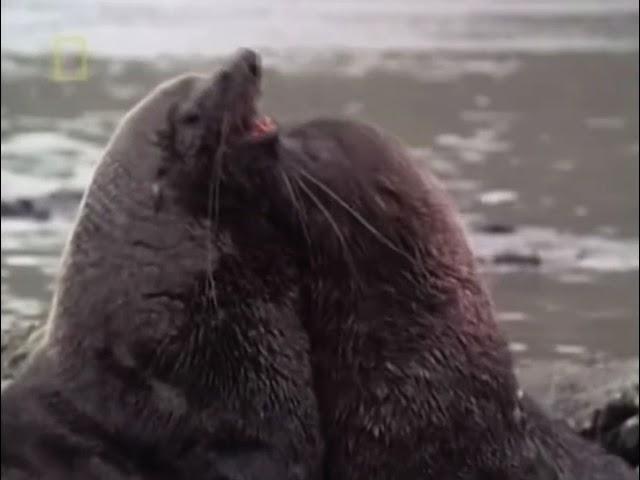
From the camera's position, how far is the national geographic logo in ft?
65.7

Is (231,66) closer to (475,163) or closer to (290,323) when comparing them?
(290,323)

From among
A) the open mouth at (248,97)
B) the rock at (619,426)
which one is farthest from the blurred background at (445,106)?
the rock at (619,426)

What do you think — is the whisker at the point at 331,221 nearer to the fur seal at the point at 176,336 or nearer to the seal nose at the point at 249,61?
the fur seal at the point at 176,336

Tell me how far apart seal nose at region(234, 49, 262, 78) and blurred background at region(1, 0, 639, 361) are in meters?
0.79

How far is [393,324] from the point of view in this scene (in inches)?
182

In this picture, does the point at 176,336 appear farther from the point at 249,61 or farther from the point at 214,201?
the point at 249,61

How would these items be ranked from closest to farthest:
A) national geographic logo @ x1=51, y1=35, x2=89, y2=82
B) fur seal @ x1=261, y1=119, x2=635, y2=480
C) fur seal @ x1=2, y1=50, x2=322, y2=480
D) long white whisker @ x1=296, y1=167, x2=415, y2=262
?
fur seal @ x1=2, y1=50, x2=322, y2=480, fur seal @ x1=261, y1=119, x2=635, y2=480, long white whisker @ x1=296, y1=167, x2=415, y2=262, national geographic logo @ x1=51, y1=35, x2=89, y2=82

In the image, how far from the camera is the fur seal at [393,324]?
4.57m

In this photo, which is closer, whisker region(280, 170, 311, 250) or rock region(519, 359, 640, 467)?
whisker region(280, 170, 311, 250)

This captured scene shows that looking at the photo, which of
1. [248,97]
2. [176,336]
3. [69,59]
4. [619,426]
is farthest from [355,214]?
[69,59]

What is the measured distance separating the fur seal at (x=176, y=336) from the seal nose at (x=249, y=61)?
1.0 inches

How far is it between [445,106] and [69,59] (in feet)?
19.6

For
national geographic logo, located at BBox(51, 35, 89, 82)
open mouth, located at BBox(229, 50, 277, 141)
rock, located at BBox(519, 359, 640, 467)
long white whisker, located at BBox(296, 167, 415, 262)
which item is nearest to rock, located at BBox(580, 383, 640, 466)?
rock, located at BBox(519, 359, 640, 467)

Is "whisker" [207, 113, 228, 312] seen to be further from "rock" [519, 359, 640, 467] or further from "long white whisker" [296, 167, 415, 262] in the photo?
"rock" [519, 359, 640, 467]
